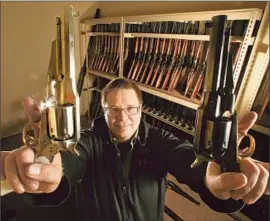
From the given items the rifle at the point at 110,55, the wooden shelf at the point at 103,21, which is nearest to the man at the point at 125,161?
the wooden shelf at the point at 103,21

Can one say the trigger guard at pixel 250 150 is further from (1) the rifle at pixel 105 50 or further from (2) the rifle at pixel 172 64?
(1) the rifle at pixel 105 50

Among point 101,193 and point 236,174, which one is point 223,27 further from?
point 101,193

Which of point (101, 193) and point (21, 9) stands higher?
point (21, 9)

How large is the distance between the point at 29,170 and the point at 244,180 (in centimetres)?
27

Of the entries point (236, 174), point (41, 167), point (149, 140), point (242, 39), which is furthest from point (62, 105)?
point (242, 39)

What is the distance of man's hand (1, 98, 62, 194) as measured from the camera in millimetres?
284

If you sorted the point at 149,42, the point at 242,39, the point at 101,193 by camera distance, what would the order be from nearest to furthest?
the point at 101,193
the point at 242,39
the point at 149,42

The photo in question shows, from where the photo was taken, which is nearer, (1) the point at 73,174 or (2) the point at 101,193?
(1) the point at 73,174

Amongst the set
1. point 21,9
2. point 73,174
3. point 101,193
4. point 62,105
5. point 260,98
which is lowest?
point 101,193

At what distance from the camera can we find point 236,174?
27cm

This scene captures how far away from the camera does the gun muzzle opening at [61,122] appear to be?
245 mm

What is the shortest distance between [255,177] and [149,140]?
0.42m

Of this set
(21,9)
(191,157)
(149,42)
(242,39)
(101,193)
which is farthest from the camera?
(21,9)

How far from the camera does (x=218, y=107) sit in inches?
9.6
